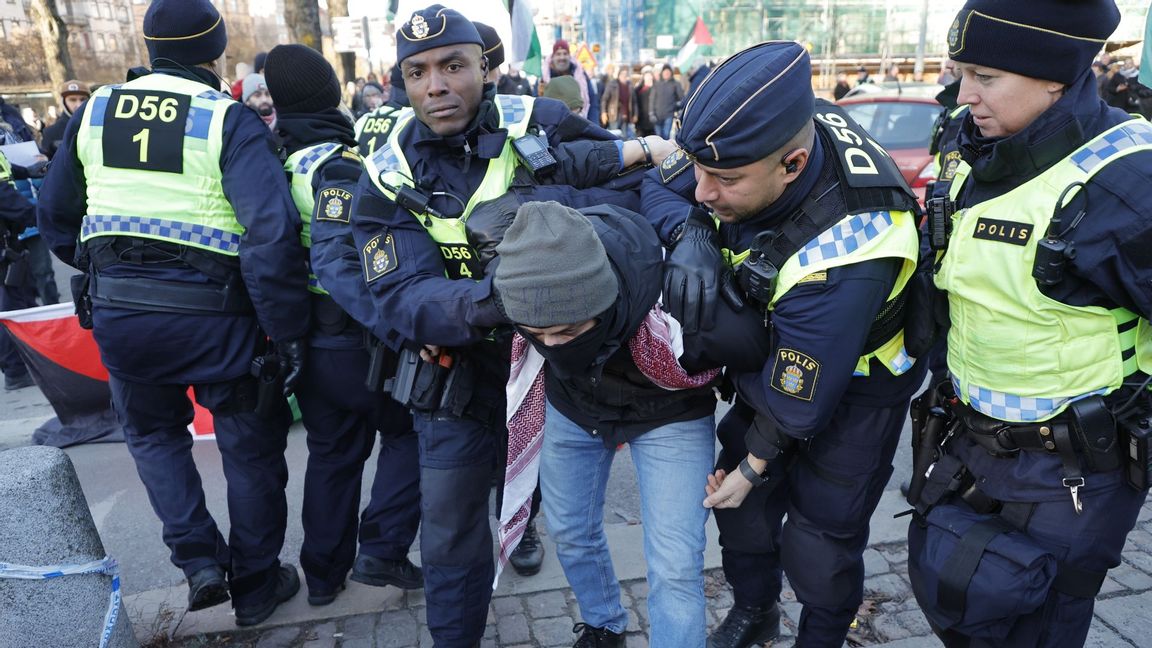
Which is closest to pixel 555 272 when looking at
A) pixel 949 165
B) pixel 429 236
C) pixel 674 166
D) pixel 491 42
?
pixel 429 236

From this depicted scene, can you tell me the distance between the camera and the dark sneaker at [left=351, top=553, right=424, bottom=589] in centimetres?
309

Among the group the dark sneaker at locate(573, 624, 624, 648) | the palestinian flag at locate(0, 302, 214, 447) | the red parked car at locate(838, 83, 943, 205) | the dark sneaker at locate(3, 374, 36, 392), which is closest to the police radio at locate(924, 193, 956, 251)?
the dark sneaker at locate(573, 624, 624, 648)

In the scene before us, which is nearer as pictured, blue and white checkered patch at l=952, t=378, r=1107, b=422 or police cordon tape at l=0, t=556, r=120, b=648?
blue and white checkered patch at l=952, t=378, r=1107, b=422

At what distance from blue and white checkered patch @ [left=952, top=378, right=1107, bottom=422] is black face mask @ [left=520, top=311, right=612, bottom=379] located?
95 cm

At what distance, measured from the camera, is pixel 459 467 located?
102 inches

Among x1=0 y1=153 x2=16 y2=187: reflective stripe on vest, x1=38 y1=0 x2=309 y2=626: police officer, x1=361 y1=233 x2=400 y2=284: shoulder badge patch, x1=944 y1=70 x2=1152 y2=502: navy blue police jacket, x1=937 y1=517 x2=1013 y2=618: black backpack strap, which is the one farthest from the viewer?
x1=0 y1=153 x2=16 y2=187: reflective stripe on vest

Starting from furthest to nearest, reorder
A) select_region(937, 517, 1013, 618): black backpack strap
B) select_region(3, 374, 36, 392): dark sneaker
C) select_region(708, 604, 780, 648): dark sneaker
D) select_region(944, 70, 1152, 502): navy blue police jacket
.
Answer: select_region(3, 374, 36, 392): dark sneaker, select_region(708, 604, 780, 648): dark sneaker, select_region(937, 517, 1013, 618): black backpack strap, select_region(944, 70, 1152, 502): navy blue police jacket

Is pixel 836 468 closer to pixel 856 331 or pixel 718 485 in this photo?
pixel 718 485

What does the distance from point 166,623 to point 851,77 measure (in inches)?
1263

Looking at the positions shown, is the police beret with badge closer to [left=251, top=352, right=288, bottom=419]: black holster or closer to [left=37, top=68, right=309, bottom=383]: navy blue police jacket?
[left=37, top=68, right=309, bottom=383]: navy blue police jacket

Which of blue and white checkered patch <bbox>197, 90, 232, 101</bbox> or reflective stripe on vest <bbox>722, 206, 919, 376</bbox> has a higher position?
blue and white checkered patch <bbox>197, 90, 232, 101</bbox>

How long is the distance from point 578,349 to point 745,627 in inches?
48.8

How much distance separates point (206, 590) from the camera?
2953 millimetres

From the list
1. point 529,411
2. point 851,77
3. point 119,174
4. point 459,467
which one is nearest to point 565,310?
point 529,411
